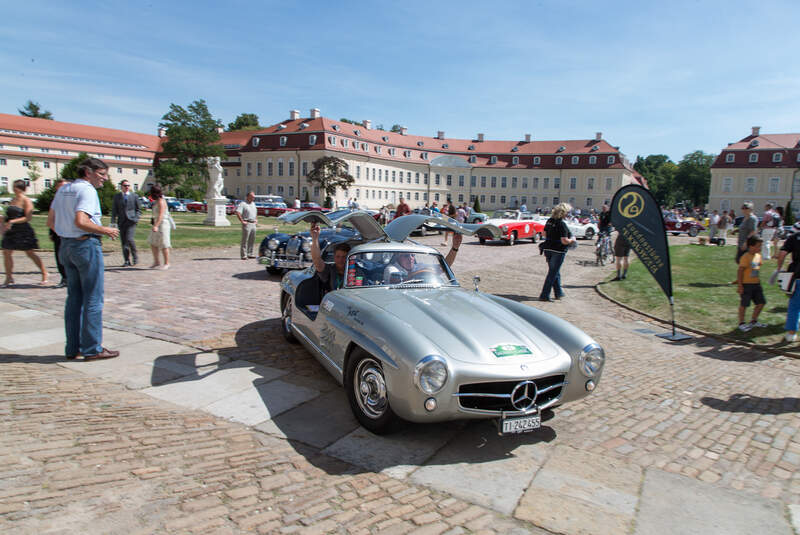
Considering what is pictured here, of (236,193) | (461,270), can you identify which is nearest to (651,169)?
(236,193)

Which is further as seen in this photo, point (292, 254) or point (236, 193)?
point (236, 193)

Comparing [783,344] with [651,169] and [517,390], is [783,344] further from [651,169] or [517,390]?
[651,169]

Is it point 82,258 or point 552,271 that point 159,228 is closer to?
point 82,258

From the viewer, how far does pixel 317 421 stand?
156 inches

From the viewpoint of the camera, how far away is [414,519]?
2734 millimetres

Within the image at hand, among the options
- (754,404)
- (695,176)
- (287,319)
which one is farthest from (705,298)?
(695,176)

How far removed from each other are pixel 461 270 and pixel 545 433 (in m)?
10.2

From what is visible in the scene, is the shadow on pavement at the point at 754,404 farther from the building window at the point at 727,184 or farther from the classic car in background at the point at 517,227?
the building window at the point at 727,184

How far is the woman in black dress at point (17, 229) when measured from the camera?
8336 millimetres

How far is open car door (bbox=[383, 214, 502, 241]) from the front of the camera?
5656mm

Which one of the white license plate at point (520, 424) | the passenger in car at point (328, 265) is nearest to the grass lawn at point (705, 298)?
the white license plate at point (520, 424)

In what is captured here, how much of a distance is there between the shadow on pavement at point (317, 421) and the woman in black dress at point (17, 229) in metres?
5.50

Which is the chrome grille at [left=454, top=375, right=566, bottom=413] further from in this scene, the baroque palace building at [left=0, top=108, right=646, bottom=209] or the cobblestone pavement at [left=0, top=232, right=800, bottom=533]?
the baroque palace building at [left=0, top=108, right=646, bottom=209]

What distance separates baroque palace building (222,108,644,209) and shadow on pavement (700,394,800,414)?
6590 centimetres
